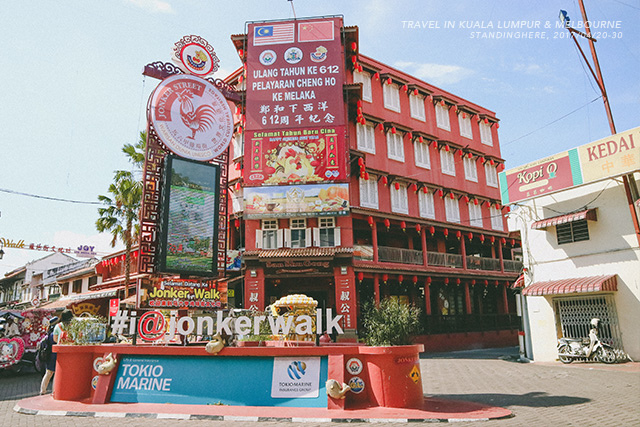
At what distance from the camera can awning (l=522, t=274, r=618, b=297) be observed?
52.1 feet

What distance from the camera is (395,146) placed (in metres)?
28.7

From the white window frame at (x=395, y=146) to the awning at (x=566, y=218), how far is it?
11.4 m

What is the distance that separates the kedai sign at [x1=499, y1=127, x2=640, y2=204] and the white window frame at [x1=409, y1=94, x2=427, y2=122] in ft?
39.3

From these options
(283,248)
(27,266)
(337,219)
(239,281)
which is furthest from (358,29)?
(27,266)

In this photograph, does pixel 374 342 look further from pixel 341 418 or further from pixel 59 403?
pixel 59 403

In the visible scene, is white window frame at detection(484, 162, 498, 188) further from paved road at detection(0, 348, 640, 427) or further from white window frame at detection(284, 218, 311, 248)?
paved road at detection(0, 348, 640, 427)

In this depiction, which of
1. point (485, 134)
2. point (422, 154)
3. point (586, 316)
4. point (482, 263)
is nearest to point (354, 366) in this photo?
point (586, 316)

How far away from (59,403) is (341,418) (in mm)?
6002

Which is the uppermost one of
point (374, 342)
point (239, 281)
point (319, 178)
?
point (319, 178)

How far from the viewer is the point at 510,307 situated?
3453 cm

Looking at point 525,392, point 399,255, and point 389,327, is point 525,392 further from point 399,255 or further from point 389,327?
point 399,255

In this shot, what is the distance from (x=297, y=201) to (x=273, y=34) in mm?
9808

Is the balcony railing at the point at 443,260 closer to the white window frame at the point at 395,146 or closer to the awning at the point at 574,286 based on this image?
the white window frame at the point at 395,146

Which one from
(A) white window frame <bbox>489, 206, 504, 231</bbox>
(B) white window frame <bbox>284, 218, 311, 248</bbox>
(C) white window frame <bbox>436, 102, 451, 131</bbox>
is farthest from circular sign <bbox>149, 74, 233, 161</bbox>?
(A) white window frame <bbox>489, 206, 504, 231</bbox>
